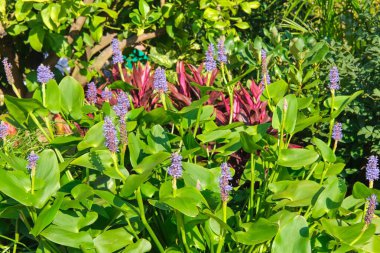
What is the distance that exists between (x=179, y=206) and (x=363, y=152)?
1774 mm

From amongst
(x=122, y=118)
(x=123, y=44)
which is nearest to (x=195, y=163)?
(x=122, y=118)

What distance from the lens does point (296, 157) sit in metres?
2.29

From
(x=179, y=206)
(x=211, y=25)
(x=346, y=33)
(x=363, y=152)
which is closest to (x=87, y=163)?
(x=179, y=206)

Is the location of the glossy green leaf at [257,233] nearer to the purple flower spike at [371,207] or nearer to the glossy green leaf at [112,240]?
the purple flower spike at [371,207]

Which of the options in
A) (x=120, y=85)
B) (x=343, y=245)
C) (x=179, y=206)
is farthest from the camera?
(x=120, y=85)

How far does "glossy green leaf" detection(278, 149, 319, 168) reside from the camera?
2252 millimetres

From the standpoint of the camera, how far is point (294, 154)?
230 centimetres

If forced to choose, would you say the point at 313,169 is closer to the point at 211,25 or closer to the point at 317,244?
the point at 317,244

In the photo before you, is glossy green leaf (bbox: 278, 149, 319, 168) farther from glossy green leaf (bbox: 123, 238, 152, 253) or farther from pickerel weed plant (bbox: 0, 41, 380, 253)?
glossy green leaf (bbox: 123, 238, 152, 253)

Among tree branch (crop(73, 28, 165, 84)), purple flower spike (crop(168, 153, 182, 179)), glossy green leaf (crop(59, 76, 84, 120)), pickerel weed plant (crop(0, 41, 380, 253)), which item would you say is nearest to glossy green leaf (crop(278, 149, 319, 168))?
pickerel weed plant (crop(0, 41, 380, 253))

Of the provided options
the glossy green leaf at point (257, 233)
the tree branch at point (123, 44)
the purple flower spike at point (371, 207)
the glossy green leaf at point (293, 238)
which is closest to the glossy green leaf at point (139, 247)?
the glossy green leaf at point (257, 233)

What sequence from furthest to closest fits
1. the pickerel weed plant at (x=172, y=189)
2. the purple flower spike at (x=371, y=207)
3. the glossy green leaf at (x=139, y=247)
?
the glossy green leaf at (x=139, y=247) → the pickerel weed plant at (x=172, y=189) → the purple flower spike at (x=371, y=207)

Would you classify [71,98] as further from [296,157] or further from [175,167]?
[296,157]

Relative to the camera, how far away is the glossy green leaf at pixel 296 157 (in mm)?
2252
